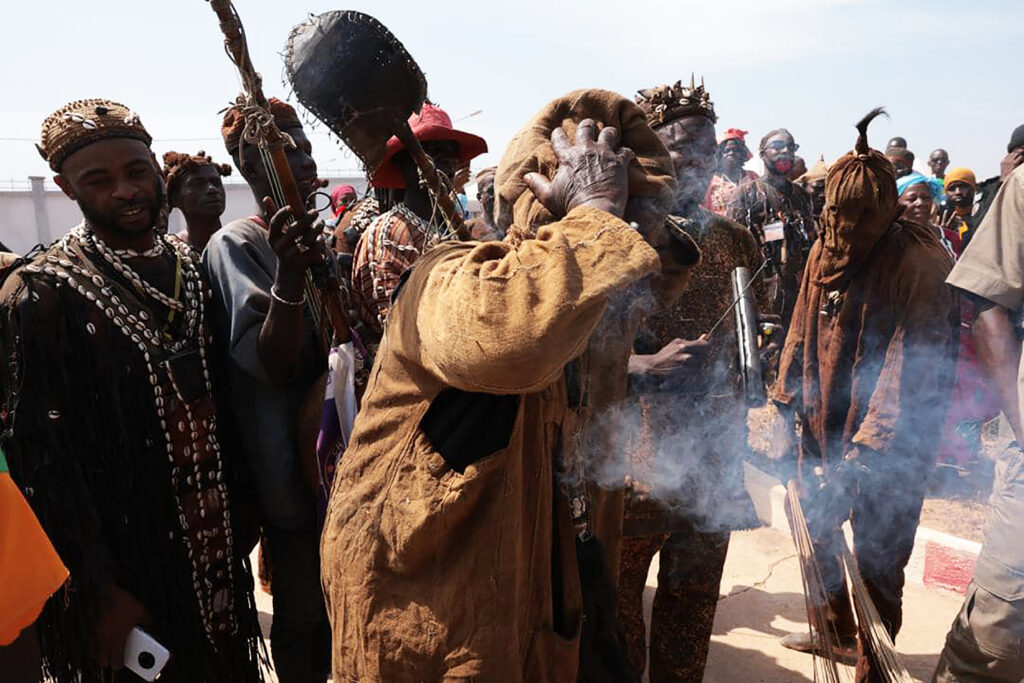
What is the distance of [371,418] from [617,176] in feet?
2.48

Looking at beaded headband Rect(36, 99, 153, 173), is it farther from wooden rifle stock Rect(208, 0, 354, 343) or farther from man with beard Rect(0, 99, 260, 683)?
wooden rifle stock Rect(208, 0, 354, 343)

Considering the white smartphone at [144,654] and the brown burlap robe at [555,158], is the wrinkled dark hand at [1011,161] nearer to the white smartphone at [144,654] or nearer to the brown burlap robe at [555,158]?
the brown burlap robe at [555,158]

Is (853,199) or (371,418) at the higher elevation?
(853,199)

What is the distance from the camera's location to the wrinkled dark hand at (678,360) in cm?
298

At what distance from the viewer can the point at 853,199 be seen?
4.04m

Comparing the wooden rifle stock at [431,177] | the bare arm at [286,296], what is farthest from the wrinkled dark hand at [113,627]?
the wooden rifle stock at [431,177]

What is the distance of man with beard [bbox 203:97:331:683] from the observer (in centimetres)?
283

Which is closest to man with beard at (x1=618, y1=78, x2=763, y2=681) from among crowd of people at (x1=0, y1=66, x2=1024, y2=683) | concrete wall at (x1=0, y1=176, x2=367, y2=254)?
crowd of people at (x1=0, y1=66, x2=1024, y2=683)

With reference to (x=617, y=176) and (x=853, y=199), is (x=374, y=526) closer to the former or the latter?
(x=617, y=176)

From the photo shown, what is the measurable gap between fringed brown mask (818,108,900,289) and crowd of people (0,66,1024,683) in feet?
0.05

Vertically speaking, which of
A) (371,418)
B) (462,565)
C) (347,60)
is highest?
(347,60)

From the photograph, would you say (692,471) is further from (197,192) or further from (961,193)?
(961,193)

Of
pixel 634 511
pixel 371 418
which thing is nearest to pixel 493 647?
pixel 371 418

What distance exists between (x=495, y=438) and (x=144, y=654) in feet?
5.16
